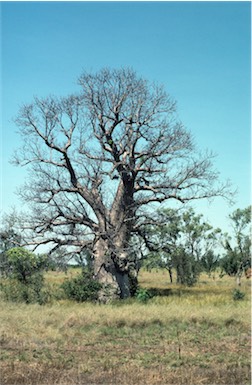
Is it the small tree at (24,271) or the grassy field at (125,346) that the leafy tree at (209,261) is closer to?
the small tree at (24,271)

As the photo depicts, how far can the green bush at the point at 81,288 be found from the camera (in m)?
22.0

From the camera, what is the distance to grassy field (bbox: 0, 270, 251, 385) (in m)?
8.21

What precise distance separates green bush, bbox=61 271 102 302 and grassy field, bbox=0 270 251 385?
4.74 m

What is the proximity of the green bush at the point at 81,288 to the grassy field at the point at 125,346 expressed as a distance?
4739mm

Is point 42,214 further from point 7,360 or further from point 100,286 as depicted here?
point 7,360

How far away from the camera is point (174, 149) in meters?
24.0

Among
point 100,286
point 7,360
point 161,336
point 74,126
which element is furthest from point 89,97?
point 7,360

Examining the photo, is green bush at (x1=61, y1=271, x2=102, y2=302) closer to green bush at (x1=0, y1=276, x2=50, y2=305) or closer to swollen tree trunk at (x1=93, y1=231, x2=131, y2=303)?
swollen tree trunk at (x1=93, y1=231, x2=131, y2=303)

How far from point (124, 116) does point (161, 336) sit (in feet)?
45.4

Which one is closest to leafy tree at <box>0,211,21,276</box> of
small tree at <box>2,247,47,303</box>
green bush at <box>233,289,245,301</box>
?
small tree at <box>2,247,47,303</box>

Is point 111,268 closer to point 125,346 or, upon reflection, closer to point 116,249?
point 116,249

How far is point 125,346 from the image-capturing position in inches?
441

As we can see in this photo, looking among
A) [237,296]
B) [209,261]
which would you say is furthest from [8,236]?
[209,261]

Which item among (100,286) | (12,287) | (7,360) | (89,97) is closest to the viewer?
(7,360)
